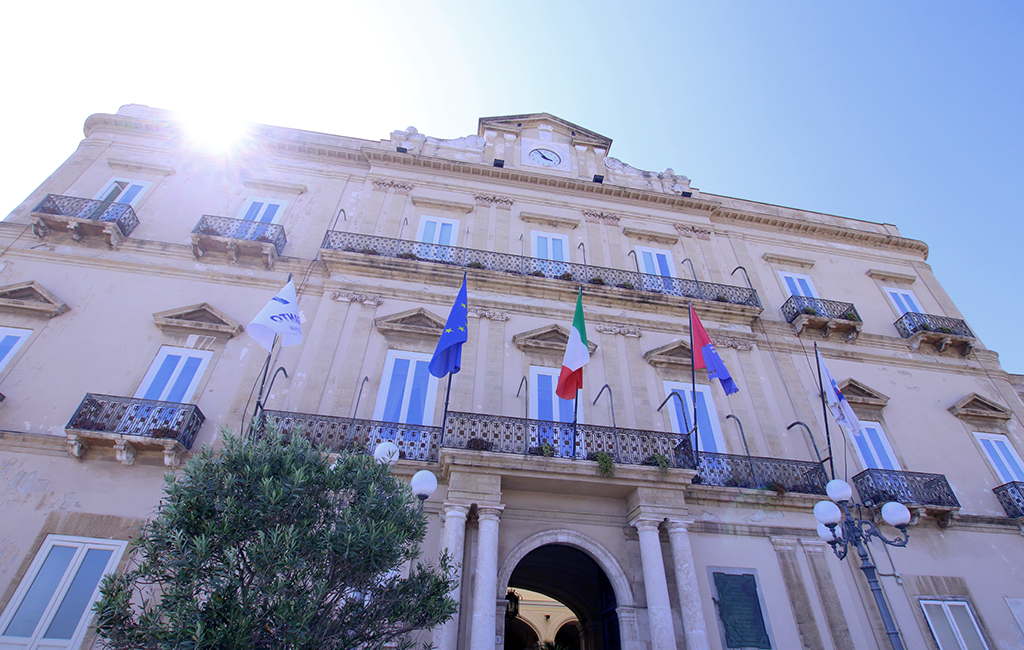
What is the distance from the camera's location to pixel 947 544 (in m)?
11.4

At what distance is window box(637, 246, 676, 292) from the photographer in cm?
1509

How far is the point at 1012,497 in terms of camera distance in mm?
12266

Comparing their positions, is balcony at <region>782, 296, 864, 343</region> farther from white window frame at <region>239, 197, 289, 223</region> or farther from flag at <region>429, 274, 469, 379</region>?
white window frame at <region>239, 197, 289, 223</region>

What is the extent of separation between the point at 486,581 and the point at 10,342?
1086cm

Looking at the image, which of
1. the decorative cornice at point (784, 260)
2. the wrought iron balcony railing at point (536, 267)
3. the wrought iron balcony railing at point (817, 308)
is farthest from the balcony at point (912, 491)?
the decorative cornice at point (784, 260)

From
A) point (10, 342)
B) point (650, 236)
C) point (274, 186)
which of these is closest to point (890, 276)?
point (650, 236)

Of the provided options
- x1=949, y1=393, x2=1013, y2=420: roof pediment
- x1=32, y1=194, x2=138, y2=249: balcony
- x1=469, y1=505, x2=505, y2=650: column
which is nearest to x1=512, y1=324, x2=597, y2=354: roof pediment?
x1=469, y1=505, x2=505, y2=650: column

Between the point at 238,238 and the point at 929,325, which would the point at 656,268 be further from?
the point at 238,238

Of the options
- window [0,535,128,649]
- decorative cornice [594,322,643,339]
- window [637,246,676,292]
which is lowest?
window [0,535,128,649]

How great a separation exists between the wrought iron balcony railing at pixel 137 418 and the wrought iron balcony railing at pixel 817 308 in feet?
48.1

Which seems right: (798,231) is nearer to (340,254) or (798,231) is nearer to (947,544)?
(947,544)

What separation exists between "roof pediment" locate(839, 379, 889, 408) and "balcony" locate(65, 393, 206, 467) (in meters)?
14.8

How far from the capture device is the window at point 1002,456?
Answer: 13.2 meters

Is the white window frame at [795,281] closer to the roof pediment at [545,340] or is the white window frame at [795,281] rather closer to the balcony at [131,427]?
the roof pediment at [545,340]
